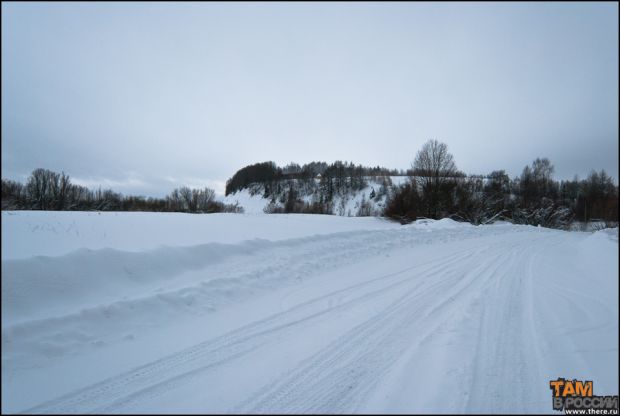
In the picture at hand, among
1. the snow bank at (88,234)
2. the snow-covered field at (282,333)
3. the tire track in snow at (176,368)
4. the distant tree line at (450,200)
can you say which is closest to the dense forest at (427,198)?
the distant tree line at (450,200)

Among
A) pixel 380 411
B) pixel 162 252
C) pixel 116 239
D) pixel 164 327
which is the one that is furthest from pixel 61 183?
→ pixel 380 411

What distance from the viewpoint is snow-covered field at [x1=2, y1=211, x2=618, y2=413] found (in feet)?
7.68

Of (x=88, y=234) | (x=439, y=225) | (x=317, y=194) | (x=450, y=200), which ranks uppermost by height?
(x=317, y=194)

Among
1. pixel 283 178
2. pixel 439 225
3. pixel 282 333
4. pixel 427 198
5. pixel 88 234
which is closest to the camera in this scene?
pixel 282 333

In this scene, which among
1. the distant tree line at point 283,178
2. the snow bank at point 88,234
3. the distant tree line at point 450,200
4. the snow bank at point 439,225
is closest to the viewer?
the snow bank at point 88,234

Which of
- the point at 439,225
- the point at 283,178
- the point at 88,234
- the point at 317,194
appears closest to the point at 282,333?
the point at 88,234

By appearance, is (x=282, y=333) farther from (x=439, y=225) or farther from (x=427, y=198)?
(x=427, y=198)

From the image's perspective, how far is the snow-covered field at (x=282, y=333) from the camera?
2342 millimetres

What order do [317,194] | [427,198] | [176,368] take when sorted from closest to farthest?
[176,368] → [427,198] → [317,194]

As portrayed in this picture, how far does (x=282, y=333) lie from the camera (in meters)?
3.37

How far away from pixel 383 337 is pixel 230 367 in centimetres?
187

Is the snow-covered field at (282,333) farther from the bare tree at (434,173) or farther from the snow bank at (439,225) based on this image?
the bare tree at (434,173)

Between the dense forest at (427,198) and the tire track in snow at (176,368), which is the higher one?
the dense forest at (427,198)

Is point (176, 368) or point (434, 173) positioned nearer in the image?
point (176, 368)
